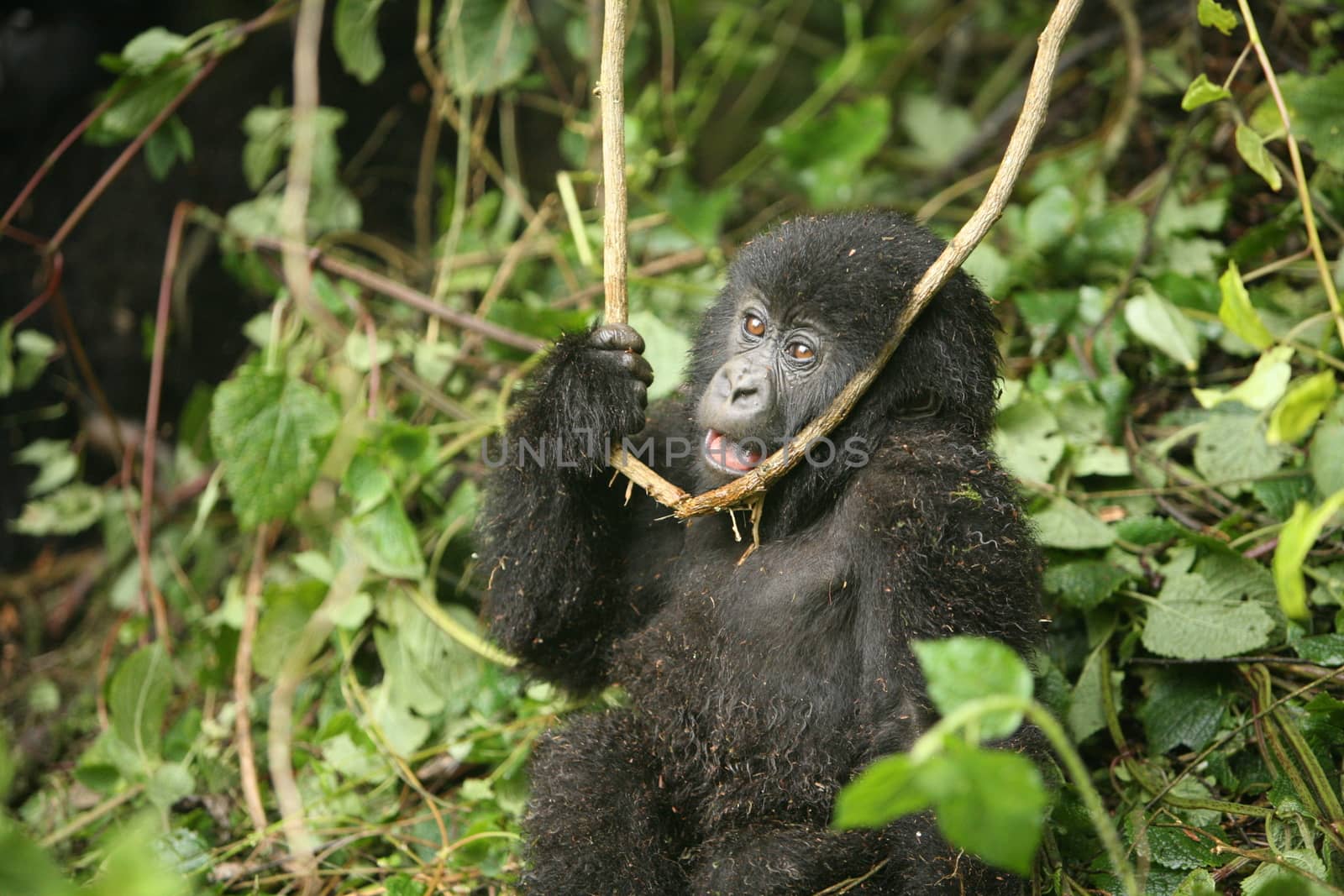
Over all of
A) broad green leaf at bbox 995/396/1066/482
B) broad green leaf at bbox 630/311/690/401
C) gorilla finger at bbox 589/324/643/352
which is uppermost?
gorilla finger at bbox 589/324/643/352

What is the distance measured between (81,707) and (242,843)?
5.26ft

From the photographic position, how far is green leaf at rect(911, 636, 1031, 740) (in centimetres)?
154

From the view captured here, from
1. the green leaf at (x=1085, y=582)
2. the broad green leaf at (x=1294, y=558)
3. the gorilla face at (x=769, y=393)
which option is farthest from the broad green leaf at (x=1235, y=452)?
the broad green leaf at (x=1294, y=558)

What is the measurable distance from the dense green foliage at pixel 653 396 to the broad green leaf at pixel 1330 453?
1cm

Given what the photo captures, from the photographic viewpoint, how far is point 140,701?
12.4 ft

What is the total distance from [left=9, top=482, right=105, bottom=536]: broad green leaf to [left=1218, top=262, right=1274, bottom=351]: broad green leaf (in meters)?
4.59

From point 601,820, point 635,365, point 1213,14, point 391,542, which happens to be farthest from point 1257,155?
point 391,542

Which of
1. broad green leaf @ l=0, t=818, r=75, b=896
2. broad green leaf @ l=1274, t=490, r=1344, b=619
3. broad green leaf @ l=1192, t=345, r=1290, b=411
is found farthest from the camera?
broad green leaf @ l=1192, t=345, r=1290, b=411

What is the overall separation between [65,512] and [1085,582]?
429 cm

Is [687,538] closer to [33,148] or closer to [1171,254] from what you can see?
[1171,254]

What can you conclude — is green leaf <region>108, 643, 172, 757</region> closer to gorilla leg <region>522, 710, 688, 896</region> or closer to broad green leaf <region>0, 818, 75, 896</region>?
gorilla leg <region>522, 710, 688, 896</region>

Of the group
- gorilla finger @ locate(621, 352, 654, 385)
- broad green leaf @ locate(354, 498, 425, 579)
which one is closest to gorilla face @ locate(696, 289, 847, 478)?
gorilla finger @ locate(621, 352, 654, 385)

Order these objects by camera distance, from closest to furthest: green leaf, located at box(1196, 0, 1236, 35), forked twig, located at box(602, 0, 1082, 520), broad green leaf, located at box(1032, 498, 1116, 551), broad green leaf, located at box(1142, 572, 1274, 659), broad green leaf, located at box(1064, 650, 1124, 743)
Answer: forked twig, located at box(602, 0, 1082, 520), green leaf, located at box(1196, 0, 1236, 35), broad green leaf, located at box(1142, 572, 1274, 659), broad green leaf, located at box(1064, 650, 1124, 743), broad green leaf, located at box(1032, 498, 1116, 551)

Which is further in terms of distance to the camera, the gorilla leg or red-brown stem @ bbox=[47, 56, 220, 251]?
red-brown stem @ bbox=[47, 56, 220, 251]
